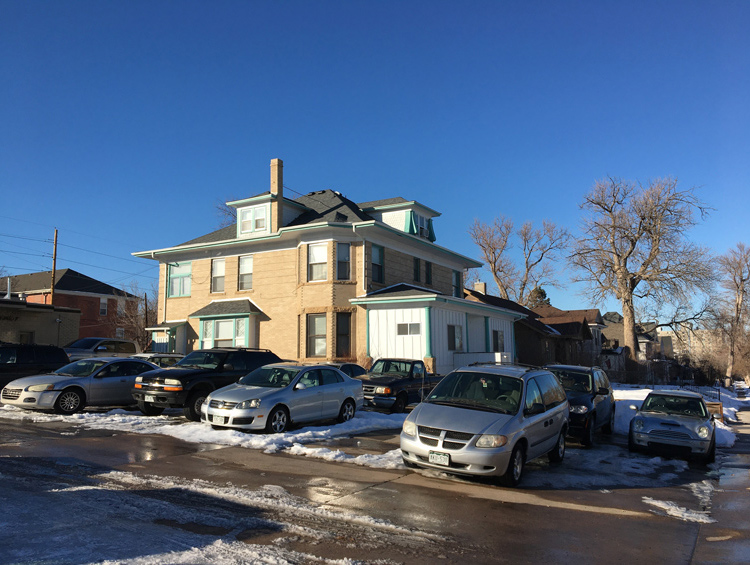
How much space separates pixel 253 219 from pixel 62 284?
97.0 ft

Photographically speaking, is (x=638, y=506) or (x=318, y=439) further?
(x=318, y=439)

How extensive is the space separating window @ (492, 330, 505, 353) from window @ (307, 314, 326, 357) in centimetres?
930

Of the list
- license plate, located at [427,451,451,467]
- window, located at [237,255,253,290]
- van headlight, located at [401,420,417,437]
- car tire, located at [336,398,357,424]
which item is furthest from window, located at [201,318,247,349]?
license plate, located at [427,451,451,467]

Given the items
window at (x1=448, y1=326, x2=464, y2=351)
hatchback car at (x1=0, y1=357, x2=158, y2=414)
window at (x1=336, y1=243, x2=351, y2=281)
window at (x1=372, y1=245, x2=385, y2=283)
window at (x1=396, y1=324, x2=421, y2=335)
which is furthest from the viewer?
window at (x1=372, y1=245, x2=385, y2=283)

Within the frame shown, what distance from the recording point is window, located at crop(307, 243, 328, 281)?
24.9 metres

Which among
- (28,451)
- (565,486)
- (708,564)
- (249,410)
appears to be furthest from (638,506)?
(28,451)

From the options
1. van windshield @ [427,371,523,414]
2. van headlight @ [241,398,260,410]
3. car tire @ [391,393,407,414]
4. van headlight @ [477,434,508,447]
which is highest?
van windshield @ [427,371,523,414]

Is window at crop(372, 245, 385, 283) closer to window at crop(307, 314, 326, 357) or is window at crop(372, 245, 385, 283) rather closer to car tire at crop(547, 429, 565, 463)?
window at crop(307, 314, 326, 357)

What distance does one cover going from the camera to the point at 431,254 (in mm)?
30031

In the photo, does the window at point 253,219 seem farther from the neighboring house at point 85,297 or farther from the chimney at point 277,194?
the neighboring house at point 85,297

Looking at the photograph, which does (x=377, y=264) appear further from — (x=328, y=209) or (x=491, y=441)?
(x=491, y=441)

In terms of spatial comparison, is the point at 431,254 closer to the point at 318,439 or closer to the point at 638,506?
the point at 318,439

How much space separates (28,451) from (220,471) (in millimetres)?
3669

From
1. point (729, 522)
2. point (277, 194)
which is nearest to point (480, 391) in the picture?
point (729, 522)
